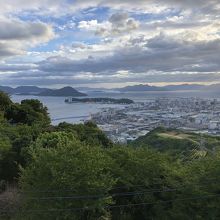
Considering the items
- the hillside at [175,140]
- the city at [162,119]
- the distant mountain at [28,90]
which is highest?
the distant mountain at [28,90]

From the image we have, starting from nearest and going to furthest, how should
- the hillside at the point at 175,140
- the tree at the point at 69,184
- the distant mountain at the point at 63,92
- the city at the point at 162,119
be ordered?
1. the tree at the point at 69,184
2. the hillside at the point at 175,140
3. the city at the point at 162,119
4. the distant mountain at the point at 63,92

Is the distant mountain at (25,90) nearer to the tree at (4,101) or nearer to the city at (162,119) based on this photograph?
the city at (162,119)

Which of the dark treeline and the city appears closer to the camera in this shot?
the dark treeline

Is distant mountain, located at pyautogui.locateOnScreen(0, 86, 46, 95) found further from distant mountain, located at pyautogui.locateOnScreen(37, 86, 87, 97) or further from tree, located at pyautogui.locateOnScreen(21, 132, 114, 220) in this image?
tree, located at pyautogui.locateOnScreen(21, 132, 114, 220)

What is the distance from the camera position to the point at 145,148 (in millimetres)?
20156

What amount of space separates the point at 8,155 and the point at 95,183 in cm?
1028

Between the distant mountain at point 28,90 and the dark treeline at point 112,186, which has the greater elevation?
the distant mountain at point 28,90

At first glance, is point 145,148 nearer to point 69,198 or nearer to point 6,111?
point 69,198

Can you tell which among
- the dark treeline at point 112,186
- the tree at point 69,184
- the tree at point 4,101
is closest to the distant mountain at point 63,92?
the tree at point 4,101

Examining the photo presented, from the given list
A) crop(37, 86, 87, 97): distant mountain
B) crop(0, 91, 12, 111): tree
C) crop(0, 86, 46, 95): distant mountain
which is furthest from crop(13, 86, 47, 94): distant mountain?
crop(0, 91, 12, 111): tree

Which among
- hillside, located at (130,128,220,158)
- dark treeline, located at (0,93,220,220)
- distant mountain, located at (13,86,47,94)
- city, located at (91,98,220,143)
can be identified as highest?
distant mountain, located at (13,86,47,94)

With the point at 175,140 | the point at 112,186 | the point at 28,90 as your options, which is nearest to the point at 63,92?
the point at 28,90

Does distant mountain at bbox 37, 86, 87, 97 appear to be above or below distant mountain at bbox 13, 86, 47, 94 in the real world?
below

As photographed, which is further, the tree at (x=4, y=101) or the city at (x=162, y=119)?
the city at (x=162, y=119)
